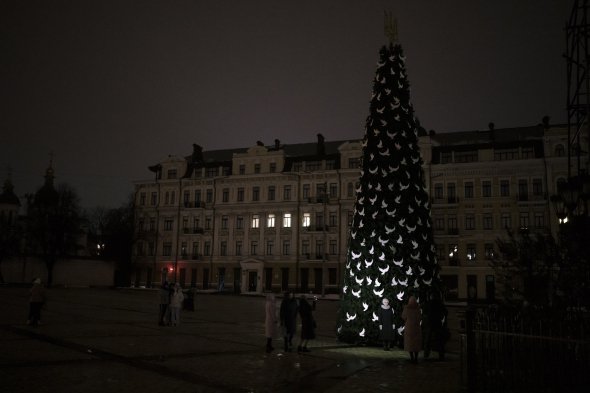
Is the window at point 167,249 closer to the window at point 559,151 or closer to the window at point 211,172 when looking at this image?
the window at point 211,172

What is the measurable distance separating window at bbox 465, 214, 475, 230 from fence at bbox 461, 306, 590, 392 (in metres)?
47.9

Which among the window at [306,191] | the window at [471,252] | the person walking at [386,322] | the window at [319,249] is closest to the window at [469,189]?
the window at [471,252]

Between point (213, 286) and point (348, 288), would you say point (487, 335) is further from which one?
point (213, 286)

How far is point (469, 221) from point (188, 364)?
48800 mm

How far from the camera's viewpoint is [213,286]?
219ft

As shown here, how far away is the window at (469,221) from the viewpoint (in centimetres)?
5666

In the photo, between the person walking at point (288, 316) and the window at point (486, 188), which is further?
the window at point (486, 188)

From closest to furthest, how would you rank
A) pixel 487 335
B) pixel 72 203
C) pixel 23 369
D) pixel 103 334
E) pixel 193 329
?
pixel 487 335, pixel 23 369, pixel 103 334, pixel 193 329, pixel 72 203

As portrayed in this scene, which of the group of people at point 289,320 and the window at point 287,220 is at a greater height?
the window at point 287,220

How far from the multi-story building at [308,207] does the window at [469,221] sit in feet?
0.33

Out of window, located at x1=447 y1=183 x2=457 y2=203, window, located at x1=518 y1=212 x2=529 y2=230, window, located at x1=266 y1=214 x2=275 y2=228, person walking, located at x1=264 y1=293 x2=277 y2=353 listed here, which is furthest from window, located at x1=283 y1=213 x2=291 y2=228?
person walking, located at x1=264 y1=293 x2=277 y2=353

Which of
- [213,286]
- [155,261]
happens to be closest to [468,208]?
[213,286]

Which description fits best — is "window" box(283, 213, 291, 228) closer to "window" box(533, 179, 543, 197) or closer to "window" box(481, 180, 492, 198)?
"window" box(481, 180, 492, 198)

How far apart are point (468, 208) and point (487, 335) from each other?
49.4 metres
